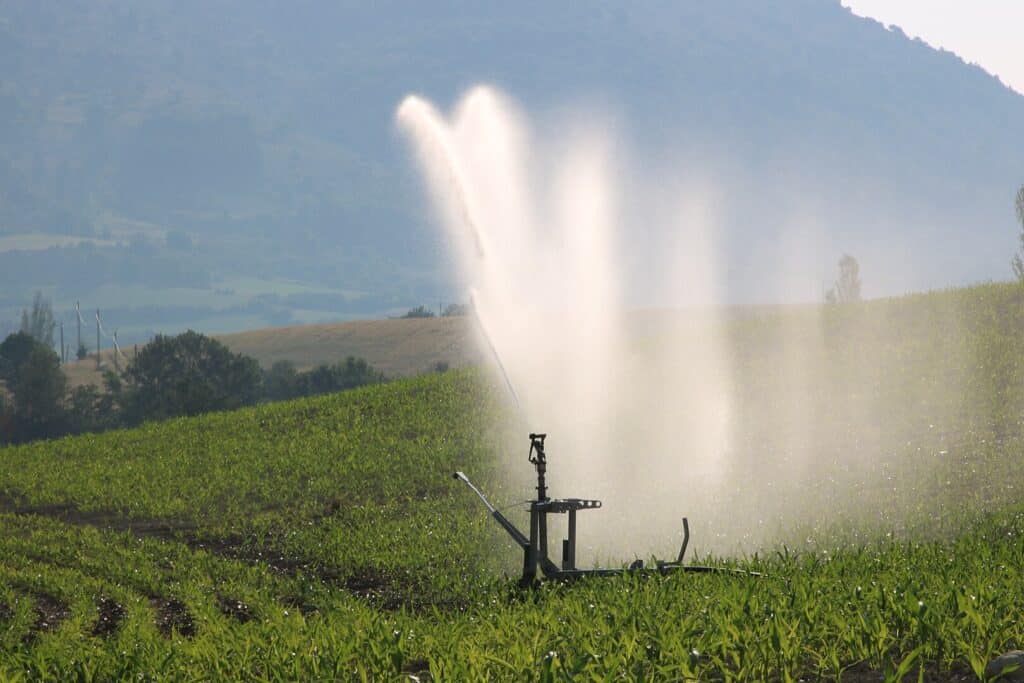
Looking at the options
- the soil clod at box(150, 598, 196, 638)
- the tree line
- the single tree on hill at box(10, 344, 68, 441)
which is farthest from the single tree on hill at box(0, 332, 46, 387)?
the soil clod at box(150, 598, 196, 638)

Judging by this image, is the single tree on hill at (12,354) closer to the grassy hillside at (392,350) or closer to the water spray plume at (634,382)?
the grassy hillside at (392,350)

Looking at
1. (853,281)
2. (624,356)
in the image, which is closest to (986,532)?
(624,356)

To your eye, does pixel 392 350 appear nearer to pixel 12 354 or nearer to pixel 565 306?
pixel 12 354

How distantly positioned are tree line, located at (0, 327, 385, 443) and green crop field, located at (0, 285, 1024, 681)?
6231cm

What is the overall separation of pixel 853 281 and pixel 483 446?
13352 centimetres

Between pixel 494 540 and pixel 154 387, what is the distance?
106909mm

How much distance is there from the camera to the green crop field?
10.3 metres

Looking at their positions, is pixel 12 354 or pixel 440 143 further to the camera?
pixel 12 354

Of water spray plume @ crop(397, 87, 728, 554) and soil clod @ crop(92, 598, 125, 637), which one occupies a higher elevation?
water spray plume @ crop(397, 87, 728, 554)

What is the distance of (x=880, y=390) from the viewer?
3897cm

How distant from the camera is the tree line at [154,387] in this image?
11750cm

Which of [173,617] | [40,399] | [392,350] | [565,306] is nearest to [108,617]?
[173,617]

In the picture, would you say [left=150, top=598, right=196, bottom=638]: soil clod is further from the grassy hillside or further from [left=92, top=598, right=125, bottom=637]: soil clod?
the grassy hillside

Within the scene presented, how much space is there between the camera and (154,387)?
424 feet
